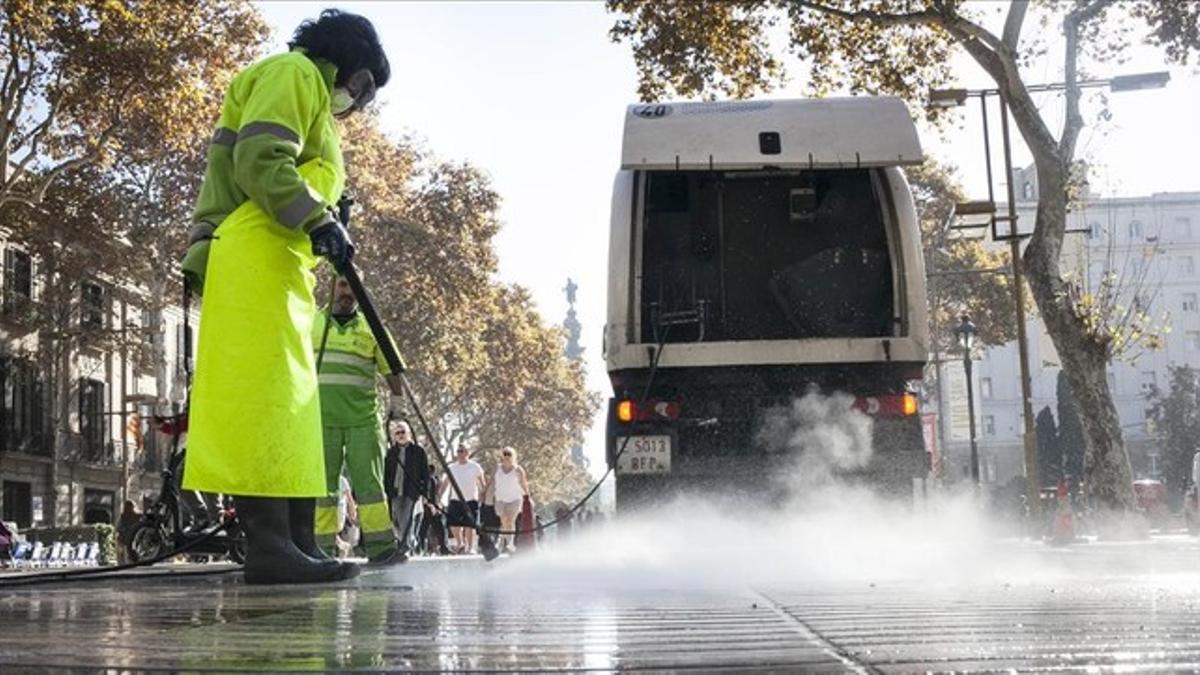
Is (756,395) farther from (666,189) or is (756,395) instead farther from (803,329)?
(666,189)

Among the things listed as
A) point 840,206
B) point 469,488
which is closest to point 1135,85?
point 469,488

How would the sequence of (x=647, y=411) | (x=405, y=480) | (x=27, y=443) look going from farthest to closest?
1. (x=27, y=443)
2. (x=405, y=480)
3. (x=647, y=411)

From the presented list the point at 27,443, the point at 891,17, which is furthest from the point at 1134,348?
the point at 891,17

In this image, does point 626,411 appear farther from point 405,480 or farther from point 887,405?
point 405,480

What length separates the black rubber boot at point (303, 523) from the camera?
5117 millimetres

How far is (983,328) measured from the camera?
5219 cm

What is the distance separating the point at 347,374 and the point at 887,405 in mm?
3407

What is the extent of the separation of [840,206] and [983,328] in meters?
43.4

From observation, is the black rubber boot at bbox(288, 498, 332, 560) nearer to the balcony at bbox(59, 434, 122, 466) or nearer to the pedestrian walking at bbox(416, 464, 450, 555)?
the pedestrian walking at bbox(416, 464, 450, 555)

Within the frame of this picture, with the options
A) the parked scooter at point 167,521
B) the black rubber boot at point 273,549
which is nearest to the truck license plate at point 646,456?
the parked scooter at point 167,521

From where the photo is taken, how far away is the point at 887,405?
9531 mm

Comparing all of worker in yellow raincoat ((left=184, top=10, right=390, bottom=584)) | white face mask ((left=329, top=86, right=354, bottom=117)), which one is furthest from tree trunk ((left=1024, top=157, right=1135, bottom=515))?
worker in yellow raincoat ((left=184, top=10, right=390, bottom=584))

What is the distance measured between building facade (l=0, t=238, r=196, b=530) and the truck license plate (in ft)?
78.8

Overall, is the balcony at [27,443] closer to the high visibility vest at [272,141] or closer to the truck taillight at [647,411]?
the truck taillight at [647,411]
